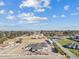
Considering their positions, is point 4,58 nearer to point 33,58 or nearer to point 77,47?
point 33,58

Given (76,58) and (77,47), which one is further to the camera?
(77,47)

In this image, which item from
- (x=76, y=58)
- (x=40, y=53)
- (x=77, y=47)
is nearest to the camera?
(x=76, y=58)

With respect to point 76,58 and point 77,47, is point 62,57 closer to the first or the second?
point 76,58

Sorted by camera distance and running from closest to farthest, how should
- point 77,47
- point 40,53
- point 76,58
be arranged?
point 76,58 < point 40,53 < point 77,47

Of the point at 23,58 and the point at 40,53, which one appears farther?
the point at 40,53

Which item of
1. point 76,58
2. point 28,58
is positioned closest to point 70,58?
point 76,58

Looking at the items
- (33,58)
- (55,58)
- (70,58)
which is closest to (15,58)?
(33,58)

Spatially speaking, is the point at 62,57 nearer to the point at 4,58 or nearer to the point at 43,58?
the point at 43,58
